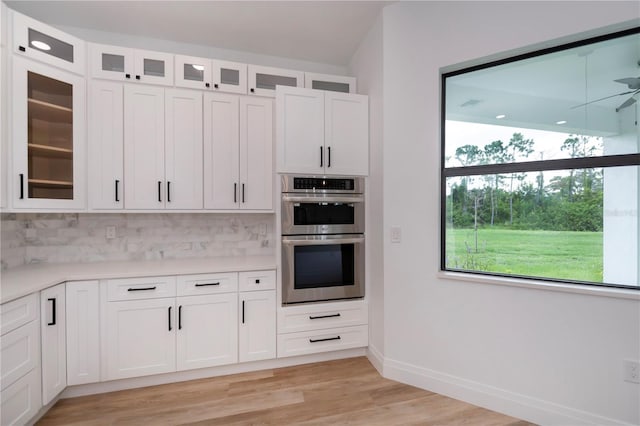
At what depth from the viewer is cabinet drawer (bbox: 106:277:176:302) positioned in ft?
7.23

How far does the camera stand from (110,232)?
8.94 ft

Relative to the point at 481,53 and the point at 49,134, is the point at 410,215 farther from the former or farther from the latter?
the point at 49,134

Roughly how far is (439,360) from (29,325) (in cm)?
277

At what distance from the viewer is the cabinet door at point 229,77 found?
2.63 m

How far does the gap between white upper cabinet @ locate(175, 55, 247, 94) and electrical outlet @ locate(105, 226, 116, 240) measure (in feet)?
4.75

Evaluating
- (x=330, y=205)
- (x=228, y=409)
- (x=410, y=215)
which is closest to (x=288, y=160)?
(x=330, y=205)

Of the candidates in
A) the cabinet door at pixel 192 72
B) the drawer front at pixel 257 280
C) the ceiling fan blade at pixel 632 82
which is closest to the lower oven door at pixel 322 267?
the drawer front at pixel 257 280

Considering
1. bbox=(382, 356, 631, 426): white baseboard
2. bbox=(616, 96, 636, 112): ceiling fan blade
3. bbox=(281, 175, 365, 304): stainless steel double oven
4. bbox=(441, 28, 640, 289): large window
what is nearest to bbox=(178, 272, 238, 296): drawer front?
bbox=(281, 175, 365, 304): stainless steel double oven

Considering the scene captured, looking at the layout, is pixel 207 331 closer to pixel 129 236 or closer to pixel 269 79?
pixel 129 236

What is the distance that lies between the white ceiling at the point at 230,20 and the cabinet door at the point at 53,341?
7.38 ft

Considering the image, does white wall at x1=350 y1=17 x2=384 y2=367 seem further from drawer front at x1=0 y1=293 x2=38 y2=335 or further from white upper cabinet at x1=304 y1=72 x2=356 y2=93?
drawer front at x1=0 y1=293 x2=38 y2=335

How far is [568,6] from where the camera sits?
1.80 metres

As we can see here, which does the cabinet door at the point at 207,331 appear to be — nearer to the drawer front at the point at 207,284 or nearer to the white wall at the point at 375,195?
the drawer front at the point at 207,284

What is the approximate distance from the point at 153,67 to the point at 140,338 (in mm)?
2201
